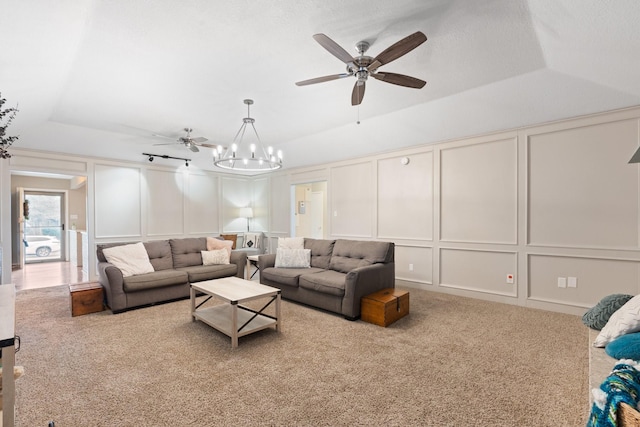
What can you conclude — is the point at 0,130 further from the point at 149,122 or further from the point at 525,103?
the point at 525,103

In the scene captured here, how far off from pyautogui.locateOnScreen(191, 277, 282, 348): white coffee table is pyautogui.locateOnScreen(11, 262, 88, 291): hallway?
13.5 ft

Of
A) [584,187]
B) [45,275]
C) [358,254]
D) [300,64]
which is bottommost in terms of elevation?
[45,275]

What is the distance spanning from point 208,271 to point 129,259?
1.08 m

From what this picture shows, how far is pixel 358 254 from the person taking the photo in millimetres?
4324

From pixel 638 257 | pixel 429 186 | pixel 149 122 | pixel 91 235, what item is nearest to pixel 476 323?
pixel 638 257

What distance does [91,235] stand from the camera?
575 cm

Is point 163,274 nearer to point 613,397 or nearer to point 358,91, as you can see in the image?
point 358,91

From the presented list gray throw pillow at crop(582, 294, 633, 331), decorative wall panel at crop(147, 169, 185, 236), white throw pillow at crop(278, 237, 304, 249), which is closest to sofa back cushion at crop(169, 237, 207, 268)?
white throw pillow at crop(278, 237, 304, 249)

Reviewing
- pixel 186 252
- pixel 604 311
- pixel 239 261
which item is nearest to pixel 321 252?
pixel 239 261

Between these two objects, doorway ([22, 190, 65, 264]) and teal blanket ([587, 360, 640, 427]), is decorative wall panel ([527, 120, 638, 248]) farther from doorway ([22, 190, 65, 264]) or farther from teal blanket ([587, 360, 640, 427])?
doorway ([22, 190, 65, 264])

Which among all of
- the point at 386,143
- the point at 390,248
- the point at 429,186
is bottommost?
the point at 390,248

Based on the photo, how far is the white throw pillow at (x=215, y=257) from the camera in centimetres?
503

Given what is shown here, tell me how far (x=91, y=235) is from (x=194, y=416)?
5.38 meters

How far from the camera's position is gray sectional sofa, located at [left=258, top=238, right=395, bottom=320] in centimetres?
356
